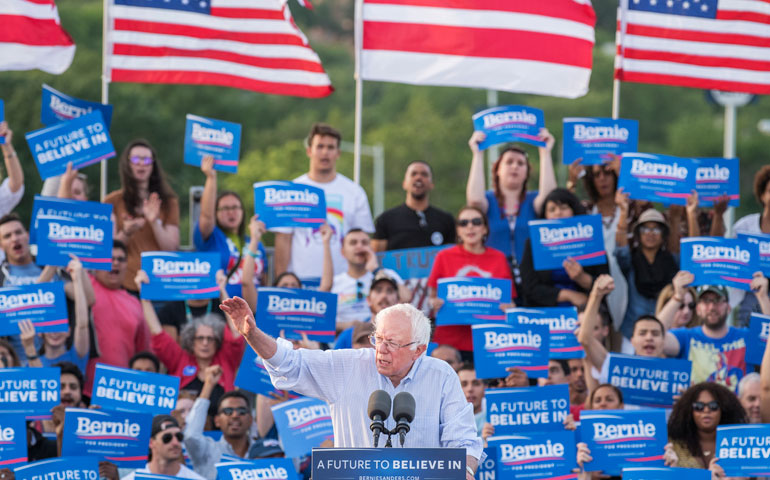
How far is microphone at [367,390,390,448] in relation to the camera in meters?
6.32

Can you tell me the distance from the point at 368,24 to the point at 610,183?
2.66 metres

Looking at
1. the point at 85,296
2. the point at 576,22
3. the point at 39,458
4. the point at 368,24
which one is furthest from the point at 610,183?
the point at 39,458

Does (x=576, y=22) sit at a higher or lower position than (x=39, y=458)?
higher

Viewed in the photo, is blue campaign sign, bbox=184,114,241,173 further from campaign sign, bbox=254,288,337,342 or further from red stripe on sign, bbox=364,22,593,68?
red stripe on sign, bbox=364,22,593,68

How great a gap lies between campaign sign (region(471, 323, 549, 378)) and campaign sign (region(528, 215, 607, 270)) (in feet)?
3.70

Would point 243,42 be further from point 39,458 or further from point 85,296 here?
point 39,458

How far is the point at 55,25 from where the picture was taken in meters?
12.9

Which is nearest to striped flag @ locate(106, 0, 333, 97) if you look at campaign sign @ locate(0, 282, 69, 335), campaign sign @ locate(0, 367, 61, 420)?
campaign sign @ locate(0, 282, 69, 335)

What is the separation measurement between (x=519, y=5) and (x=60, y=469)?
6.33m

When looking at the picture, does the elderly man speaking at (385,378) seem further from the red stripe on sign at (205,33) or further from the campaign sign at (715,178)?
the red stripe on sign at (205,33)

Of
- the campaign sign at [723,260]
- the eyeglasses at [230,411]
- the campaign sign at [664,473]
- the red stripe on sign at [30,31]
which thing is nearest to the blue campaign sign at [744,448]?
the campaign sign at [664,473]

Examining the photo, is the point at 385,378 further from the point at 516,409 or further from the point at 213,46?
the point at 213,46

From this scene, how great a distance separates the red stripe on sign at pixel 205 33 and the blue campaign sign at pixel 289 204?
2.07 m

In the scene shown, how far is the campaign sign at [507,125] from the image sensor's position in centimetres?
1259
